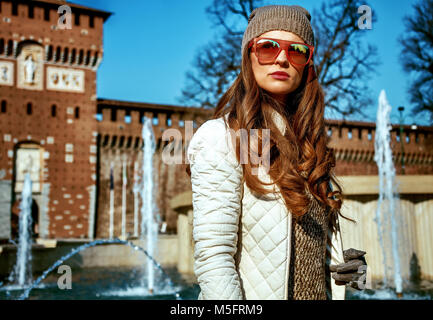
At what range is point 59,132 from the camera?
1838cm

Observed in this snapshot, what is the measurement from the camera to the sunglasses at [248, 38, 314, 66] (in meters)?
1.16

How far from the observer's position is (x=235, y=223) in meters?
1.00

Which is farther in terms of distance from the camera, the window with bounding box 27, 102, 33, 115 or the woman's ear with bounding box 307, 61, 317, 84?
the window with bounding box 27, 102, 33, 115

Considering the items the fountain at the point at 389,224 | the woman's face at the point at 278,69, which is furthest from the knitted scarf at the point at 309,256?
the fountain at the point at 389,224

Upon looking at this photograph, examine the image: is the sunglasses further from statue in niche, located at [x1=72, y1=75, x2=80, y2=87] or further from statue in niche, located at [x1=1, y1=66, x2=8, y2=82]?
statue in niche, located at [x1=72, y1=75, x2=80, y2=87]

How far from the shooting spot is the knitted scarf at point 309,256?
1.08 m

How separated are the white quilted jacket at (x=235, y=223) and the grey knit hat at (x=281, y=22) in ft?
0.99

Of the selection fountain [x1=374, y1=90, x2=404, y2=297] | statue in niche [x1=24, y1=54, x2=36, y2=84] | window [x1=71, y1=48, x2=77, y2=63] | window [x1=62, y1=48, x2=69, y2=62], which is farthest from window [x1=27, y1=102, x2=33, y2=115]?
fountain [x1=374, y1=90, x2=404, y2=297]

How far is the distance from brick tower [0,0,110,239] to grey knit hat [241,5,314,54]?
17611mm

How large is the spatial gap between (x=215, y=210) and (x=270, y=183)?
131mm

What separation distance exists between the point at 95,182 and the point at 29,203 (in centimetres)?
251

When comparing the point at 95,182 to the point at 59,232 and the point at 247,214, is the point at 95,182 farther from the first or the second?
the point at 247,214

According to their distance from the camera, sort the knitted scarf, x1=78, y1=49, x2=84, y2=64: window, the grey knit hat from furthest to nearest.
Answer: x1=78, y1=49, x2=84, y2=64: window < the grey knit hat < the knitted scarf

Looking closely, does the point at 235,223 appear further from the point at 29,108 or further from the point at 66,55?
the point at 66,55
